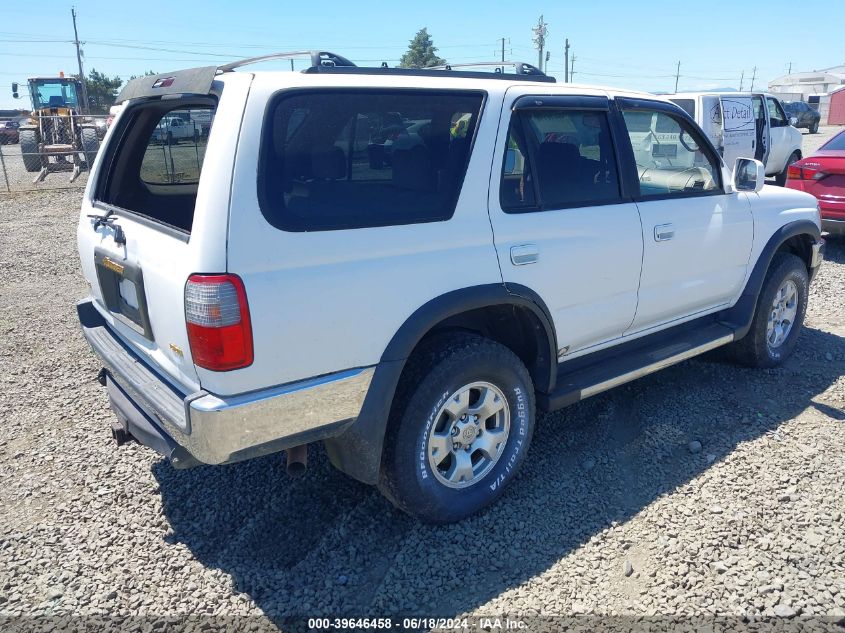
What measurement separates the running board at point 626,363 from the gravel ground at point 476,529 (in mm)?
443

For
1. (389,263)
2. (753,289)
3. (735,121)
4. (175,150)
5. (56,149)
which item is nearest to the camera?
(389,263)

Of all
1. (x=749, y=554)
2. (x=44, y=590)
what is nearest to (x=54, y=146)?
(x=44, y=590)

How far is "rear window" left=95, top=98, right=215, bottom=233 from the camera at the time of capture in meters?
3.40

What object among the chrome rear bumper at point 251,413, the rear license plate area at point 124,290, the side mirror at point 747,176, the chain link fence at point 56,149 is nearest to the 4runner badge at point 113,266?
the rear license plate area at point 124,290

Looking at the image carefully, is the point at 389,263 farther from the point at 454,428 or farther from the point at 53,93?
the point at 53,93

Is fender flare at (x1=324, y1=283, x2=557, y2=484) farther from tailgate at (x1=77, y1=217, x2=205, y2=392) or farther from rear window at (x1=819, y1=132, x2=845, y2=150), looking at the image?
rear window at (x1=819, y1=132, x2=845, y2=150)

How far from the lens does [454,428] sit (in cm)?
307

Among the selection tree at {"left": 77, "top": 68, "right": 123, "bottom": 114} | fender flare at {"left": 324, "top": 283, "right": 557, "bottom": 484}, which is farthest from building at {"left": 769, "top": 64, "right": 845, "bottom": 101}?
fender flare at {"left": 324, "top": 283, "right": 557, "bottom": 484}

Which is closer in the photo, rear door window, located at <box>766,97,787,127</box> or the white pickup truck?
the white pickup truck

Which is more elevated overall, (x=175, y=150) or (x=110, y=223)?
(x=175, y=150)

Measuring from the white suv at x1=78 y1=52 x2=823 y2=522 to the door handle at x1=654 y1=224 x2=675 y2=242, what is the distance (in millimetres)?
12

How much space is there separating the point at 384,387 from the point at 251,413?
559 mm

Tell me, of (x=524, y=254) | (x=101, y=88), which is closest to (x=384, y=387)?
(x=524, y=254)

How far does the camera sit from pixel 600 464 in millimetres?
3680
